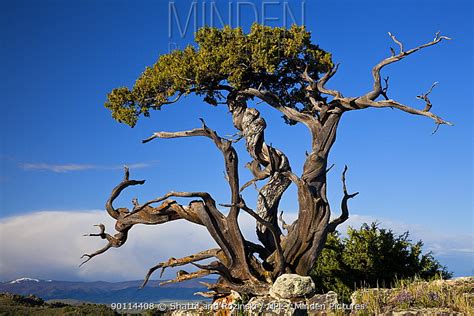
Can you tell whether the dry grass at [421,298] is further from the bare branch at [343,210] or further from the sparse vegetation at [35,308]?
the sparse vegetation at [35,308]

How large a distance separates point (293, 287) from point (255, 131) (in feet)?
17.9

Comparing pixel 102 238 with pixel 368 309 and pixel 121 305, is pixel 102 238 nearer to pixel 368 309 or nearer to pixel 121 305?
pixel 121 305

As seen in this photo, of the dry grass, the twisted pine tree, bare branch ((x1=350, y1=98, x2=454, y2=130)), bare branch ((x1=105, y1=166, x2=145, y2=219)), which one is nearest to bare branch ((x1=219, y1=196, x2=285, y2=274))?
the twisted pine tree

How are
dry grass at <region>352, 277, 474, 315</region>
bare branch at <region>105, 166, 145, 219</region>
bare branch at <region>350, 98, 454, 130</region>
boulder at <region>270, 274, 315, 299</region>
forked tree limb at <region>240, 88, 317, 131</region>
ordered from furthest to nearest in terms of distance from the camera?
bare branch at <region>105, 166, 145, 219</region>, forked tree limb at <region>240, 88, 317, 131</region>, bare branch at <region>350, 98, 454, 130</region>, boulder at <region>270, 274, 315, 299</region>, dry grass at <region>352, 277, 474, 315</region>

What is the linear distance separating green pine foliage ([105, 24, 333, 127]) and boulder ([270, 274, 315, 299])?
250 inches

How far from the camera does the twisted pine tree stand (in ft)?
59.4

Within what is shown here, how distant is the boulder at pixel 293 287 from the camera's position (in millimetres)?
16500

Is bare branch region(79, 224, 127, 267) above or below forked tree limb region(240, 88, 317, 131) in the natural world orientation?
below

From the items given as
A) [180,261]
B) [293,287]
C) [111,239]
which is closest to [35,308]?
[111,239]

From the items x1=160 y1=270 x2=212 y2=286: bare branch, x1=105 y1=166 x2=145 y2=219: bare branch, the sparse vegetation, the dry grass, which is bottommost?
the sparse vegetation

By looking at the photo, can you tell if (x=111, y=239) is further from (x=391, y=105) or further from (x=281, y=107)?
(x=391, y=105)

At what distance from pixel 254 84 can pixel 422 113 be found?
18.5ft

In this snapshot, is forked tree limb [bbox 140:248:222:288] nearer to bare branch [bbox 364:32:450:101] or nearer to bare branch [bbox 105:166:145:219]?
bare branch [bbox 105:166:145:219]

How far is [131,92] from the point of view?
20625 millimetres
